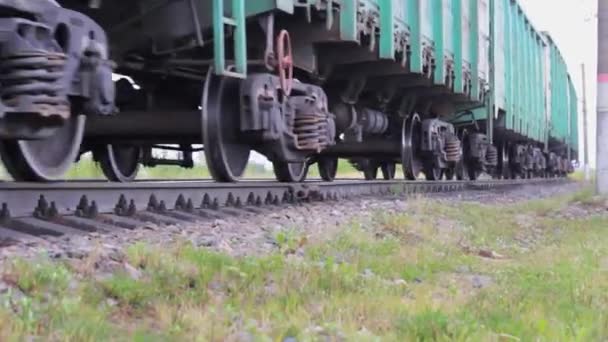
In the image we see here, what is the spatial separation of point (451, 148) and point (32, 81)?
10.5 m

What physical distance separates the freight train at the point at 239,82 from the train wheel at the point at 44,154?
10mm

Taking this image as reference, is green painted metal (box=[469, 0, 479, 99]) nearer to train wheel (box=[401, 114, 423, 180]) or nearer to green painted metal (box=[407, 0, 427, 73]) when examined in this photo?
Answer: train wheel (box=[401, 114, 423, 180])

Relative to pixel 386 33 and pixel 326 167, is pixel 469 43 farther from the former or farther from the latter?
pixel 386 33

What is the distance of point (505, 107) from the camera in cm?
1742

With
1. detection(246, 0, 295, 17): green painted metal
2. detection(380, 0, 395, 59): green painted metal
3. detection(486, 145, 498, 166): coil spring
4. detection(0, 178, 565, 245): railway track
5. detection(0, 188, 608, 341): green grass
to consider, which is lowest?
detection(0, 188, 608, 341): green grass

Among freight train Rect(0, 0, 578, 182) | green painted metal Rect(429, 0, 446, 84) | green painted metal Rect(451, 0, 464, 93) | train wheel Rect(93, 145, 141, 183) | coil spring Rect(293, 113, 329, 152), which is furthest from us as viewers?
green painted metal Rect(451, 0, 464, 93)

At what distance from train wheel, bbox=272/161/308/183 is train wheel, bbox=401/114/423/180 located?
413cm

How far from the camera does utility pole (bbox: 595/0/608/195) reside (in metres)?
12.8

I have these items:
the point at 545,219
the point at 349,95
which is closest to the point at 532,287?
the point at 545,219

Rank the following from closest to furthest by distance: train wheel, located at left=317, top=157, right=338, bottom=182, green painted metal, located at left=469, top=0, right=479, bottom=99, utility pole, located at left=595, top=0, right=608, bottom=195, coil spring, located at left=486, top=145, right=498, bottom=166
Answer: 1. utility pole, located at left=595, top=0, right=608, bottom=195
2. train wheel, located at left=317, top=157, right=338, bottom=182
3. green painted metal, located at left=469, top=0, right=479, bottom=99
4. coil spring, located at left=486, top=145, right=498, bottom=166

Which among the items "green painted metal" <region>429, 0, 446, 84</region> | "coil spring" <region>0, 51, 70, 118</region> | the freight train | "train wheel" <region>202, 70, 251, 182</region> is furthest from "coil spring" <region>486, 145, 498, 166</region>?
"coil spring" <region>0, 51, 70, 118</region>

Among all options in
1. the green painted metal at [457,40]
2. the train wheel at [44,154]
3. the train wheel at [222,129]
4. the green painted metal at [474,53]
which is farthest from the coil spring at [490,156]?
the train wheel at [44,154]

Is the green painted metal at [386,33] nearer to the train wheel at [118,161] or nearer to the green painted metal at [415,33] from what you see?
the green painted metal at [415,33]

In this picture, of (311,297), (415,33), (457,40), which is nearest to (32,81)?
(311,297)
